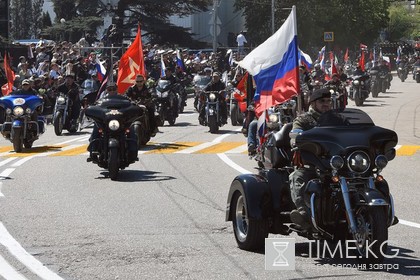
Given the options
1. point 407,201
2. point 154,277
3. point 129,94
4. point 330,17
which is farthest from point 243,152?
point 330,17

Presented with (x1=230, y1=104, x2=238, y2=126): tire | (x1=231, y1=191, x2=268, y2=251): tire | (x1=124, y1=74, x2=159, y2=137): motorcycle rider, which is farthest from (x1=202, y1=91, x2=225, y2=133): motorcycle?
(x1=231, y1=191, x2=268, y2=251): tire

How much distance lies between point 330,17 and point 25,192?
87911mm

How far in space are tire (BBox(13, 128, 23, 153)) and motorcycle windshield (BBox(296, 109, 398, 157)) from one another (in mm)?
14330

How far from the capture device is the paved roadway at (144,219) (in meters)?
9.66

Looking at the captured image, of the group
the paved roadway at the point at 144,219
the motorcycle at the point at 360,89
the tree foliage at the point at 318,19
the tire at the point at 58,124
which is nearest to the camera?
the paved roadway at the point at 144,219

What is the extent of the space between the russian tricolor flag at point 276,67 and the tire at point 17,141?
11136 millimetres

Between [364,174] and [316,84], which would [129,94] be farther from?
[364,174]

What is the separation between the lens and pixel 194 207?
14.3 meters

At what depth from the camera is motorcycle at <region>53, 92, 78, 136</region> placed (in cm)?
2884

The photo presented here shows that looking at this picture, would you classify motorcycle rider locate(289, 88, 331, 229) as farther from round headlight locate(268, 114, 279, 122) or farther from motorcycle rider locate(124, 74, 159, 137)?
motorcycle rider locate(124, 74, 159, 137)

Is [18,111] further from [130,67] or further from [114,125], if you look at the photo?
[114,125]

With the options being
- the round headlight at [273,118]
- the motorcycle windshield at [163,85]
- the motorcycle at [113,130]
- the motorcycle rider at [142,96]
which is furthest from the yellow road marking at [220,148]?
the motorcycle windshield at [163,85]

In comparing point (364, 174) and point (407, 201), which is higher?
point (364, 174)

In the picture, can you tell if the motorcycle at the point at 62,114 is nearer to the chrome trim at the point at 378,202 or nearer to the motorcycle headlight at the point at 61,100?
the motorcycle headlight at the point at 61,100
